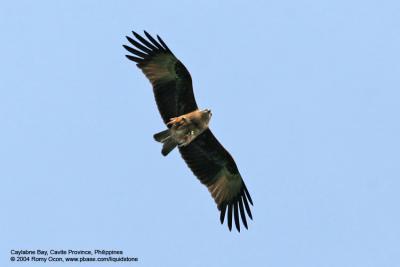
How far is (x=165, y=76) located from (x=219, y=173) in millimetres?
2871

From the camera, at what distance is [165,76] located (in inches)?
Answer: 514

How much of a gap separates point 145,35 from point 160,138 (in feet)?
9.10

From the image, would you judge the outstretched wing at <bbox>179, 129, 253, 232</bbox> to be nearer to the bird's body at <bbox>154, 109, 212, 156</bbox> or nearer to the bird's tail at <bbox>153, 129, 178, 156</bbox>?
the bird's body at <bbox>154, 109, 212, 156</bbox>

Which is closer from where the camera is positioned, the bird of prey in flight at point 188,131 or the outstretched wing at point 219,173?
the bird of prey in flight at point 188,131

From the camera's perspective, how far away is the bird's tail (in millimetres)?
12180

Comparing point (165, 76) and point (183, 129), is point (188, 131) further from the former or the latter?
A: point (165, 76)

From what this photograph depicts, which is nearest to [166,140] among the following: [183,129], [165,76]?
[183,129]

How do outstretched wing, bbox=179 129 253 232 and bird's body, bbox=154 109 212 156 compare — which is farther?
outstretched wing, bbox=179 129 253 232

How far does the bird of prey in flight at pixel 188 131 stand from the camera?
12547 millimetres

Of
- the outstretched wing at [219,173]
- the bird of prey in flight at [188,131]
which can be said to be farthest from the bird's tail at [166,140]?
the outstretched wing at [219,173]

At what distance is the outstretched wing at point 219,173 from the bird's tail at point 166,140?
3.46ft

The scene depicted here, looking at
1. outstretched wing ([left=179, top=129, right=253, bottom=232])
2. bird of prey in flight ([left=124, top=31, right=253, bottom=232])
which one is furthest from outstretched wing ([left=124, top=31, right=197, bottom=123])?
outstretched wing ([left=179, top=129, right=253, bottom=232])

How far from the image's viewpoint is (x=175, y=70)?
13.0 metres

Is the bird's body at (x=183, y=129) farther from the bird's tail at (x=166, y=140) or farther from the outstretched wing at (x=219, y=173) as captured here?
the outstretched wing at (x=219, y=173)
